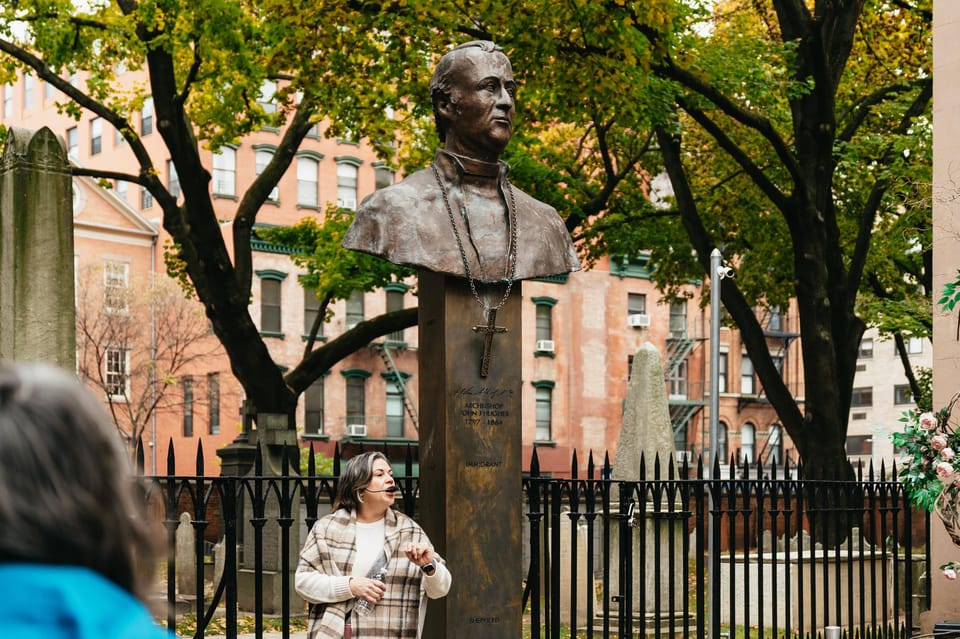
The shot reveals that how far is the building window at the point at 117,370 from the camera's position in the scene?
44.2 meters

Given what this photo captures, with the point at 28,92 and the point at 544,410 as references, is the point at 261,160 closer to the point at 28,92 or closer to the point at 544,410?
the point at 544,410

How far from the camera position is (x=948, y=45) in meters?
11.8

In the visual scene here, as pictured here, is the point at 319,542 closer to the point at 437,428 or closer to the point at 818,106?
the point at 437,428

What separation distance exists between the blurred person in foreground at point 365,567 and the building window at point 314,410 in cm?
4213

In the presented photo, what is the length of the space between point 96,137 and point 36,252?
2030 inches

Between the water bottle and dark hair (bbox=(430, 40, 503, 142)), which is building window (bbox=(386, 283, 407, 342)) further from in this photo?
the water bottle

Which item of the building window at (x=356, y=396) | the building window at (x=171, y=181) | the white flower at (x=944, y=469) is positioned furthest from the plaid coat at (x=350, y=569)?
the building window at (x=171, y=181)

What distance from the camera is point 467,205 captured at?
755 cm

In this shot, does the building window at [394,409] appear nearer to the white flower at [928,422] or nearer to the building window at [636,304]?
the building window at [636,304]

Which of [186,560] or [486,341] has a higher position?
[486,341]

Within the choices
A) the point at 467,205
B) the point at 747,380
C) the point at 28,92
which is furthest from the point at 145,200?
the point at 467,205

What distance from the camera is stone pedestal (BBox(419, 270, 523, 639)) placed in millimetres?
7250

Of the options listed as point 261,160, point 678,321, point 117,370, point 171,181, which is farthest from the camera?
point 678,321

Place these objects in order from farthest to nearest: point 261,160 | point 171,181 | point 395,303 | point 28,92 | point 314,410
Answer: point 28,92, point 395,303, point 261,160, point 171,181, point 314,410
